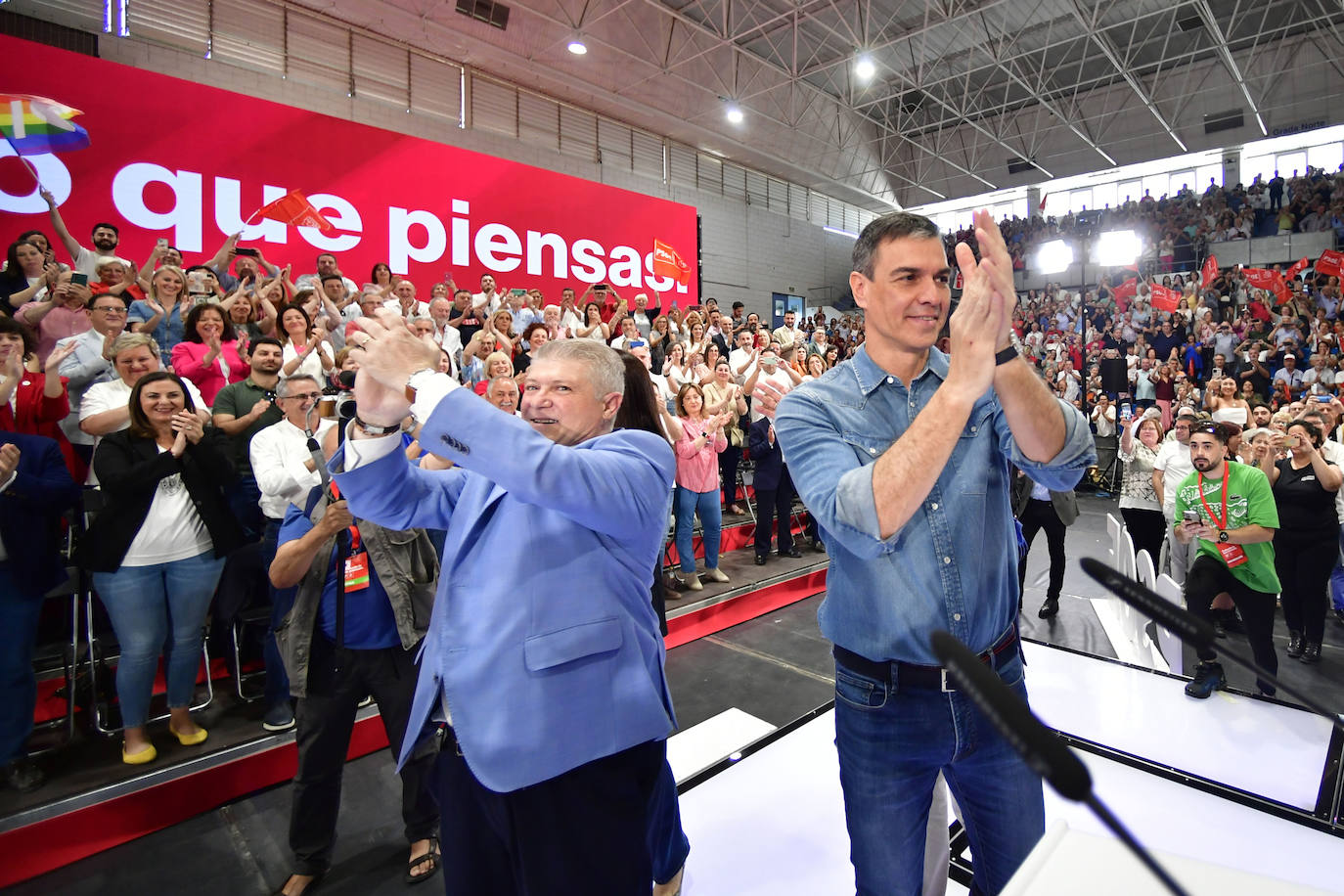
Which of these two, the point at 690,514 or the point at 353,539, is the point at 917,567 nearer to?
the point at 353,539

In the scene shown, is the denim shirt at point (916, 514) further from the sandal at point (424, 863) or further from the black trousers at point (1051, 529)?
the black trousers at point (1051, 529)

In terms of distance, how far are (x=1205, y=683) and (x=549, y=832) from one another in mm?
3072

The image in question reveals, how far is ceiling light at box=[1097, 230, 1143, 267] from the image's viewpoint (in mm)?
19609

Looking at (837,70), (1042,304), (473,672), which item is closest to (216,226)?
(473,672)

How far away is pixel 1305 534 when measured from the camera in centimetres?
462

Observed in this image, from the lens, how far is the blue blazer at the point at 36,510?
9.40 ft

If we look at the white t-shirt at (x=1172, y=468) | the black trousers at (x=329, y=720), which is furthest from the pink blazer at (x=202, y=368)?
the white t-shirt at (x=1172, y=468)

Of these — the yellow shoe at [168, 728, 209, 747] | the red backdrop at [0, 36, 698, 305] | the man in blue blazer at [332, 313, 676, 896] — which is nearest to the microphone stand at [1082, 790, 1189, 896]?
the man in blue blazer at [332, 313, 676, 896]

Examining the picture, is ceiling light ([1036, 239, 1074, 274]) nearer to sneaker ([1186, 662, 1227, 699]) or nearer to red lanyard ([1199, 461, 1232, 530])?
red lanyard ([1199, 461, 1232, 530])

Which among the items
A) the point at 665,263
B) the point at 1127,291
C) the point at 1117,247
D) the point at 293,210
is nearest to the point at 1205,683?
the point at 293,210

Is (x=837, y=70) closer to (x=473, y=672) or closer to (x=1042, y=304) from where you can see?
(x=1042, y=304)

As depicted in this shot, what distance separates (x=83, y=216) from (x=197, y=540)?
21.8 ft

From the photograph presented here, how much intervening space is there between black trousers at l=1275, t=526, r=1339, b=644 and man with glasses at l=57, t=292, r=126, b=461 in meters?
7.89

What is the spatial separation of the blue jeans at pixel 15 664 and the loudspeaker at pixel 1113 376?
1554 cm
